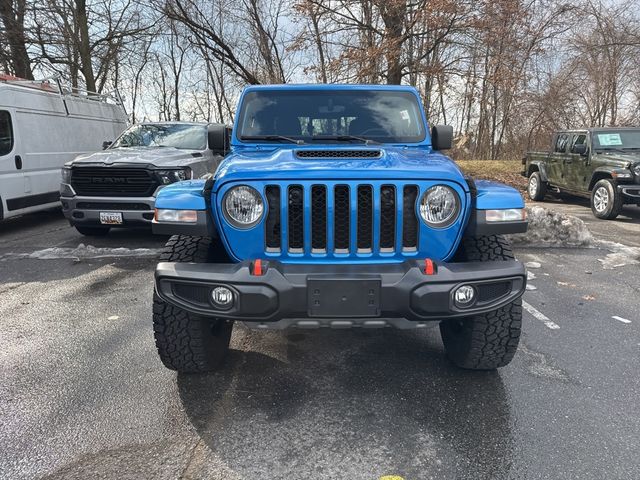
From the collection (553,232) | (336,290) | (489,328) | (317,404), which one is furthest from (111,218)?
(553,232)

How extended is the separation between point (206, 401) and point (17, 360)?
5.32ft

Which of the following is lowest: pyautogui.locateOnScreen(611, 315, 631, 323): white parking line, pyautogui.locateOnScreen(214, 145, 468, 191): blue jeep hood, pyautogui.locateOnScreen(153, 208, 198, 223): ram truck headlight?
pyautogui.locateOnScreen(611, 315, 631, 323): white parking line

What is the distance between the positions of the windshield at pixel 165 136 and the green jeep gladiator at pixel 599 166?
26.1 feet

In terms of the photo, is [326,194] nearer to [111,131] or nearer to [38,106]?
[38,106]

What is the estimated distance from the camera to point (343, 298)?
2.34 meters

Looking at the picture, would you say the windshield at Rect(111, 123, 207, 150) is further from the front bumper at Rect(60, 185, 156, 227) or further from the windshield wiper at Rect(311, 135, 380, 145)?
the windshield wiper at Rect(311, 135, 380, 145)

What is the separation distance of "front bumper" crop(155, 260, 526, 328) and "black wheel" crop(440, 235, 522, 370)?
299 mm

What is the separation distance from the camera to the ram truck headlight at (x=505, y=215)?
259 centimetres

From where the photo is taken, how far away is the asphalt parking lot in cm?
222

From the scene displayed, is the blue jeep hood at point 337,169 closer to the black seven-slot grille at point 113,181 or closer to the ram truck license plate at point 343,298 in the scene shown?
the ram truck license plate at point 343,298

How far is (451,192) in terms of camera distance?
2.54 m

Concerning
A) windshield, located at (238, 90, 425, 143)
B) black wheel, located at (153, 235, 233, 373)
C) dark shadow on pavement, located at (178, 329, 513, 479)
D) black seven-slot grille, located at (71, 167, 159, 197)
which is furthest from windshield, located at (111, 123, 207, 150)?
black wheel, located at (153, 235, 233, 373)

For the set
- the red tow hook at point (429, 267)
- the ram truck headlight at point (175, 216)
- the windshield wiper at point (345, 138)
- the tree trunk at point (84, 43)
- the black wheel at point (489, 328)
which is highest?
the tree trunk at point (84, 43)

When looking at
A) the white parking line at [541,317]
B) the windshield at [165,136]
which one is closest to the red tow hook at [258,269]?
the white parking line at [541,317]
